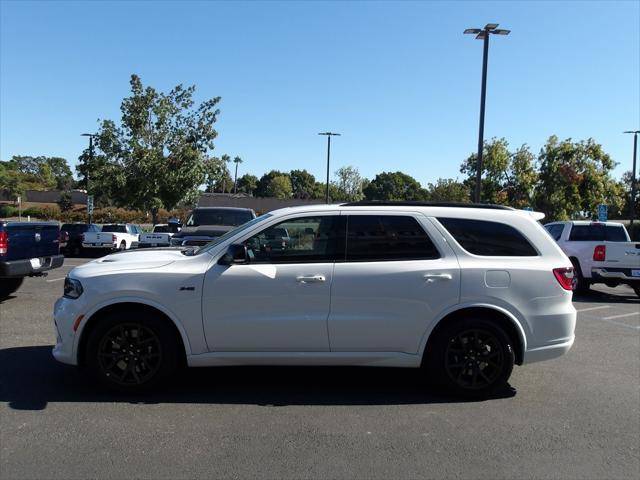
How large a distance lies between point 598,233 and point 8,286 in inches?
511

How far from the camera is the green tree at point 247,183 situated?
136000mm

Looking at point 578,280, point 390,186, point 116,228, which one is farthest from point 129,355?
point 390,186

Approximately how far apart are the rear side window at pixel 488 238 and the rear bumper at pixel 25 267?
275 inches

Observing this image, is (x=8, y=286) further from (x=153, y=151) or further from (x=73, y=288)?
(x=153, y=151)

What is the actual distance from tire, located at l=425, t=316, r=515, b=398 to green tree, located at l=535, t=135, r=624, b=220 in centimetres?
3301

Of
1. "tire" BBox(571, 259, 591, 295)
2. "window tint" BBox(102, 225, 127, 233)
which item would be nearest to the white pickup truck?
"tire" BBox(571, 259, 591, 295)

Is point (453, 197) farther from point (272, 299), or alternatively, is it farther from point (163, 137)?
point (272, 299)

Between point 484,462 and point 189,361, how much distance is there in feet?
8.60

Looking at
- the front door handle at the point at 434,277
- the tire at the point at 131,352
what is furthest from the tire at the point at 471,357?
the tire at the point at 131,352

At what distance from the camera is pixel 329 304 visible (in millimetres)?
4887

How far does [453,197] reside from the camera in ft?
187

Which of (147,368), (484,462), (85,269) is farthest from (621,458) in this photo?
(85,269)

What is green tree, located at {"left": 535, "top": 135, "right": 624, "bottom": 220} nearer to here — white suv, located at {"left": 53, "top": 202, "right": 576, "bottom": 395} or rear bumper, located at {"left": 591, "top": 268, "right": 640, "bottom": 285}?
rear bumper, located at {"left": 591, "top": 268, "right": 640, "bottom": 285}

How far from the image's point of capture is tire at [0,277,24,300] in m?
10.5
